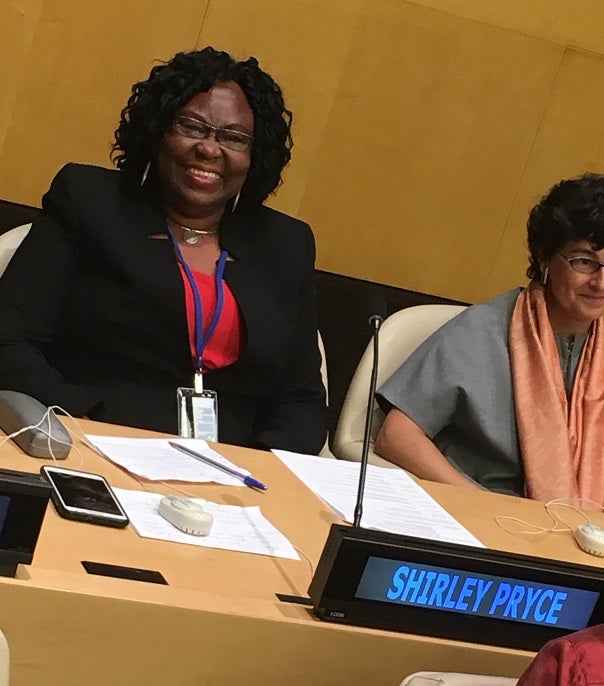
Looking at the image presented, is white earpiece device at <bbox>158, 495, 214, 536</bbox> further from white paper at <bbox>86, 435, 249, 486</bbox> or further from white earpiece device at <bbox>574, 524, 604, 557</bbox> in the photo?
white earpiece device at <bbox>574, 524, 604, 557</bbox>

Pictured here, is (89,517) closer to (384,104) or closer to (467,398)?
(467,398)

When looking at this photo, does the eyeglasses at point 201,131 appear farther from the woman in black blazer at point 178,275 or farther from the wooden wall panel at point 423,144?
the wooden wall panel at point 423,144

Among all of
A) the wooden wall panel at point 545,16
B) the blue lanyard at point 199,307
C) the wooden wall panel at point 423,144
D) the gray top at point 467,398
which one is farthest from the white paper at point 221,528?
the wooden wall panel at point 545,16

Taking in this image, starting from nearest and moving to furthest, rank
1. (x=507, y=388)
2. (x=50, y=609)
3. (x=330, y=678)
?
1. (x=50, y=609)
2. (x=330, y=678)
3. (x=507, y=388)

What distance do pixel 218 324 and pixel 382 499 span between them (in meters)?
0.66

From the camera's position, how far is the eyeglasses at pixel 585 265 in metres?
2.49

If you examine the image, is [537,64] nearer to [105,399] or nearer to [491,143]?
[491,143]

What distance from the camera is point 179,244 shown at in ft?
7.70

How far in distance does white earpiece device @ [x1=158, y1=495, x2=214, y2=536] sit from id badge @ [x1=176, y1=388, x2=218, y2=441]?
68 centimetres

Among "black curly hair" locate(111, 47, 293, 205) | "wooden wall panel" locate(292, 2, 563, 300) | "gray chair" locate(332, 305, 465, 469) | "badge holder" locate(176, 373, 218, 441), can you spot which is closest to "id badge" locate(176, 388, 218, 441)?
"badge holder" locate(176, 373, 218, 441)

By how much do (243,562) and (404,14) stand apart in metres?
2.14

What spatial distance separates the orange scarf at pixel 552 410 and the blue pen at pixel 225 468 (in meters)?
0.87

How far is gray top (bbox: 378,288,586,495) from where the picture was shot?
2.44 meters

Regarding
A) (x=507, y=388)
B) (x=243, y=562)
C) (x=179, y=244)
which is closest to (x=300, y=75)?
(x=179, y=244)
